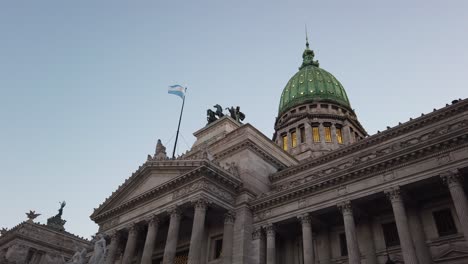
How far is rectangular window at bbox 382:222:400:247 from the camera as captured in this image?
22173mm

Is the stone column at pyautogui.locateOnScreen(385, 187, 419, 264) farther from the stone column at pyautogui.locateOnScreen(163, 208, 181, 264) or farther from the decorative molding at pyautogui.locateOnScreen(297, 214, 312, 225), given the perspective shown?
the stone column at pyautogui.locateOnScreen(163, 208, 181, 264)

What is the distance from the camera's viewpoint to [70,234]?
2109 inches

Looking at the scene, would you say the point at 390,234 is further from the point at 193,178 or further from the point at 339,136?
the point at 339,136

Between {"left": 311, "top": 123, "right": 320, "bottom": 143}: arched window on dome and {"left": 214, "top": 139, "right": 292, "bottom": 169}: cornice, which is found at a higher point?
{"left": 311, "top": 123, "right": 320, "bottom": 143}: arched window on dome

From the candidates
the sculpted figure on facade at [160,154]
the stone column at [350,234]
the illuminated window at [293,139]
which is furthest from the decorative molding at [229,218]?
the illuminated window at [293,139]

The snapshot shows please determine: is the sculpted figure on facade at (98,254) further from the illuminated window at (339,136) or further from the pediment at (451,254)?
the illuminated window at (339,136)

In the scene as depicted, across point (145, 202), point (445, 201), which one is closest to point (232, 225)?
point (145, 202)

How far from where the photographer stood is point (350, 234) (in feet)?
69.9

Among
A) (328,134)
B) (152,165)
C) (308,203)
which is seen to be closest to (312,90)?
(328,134)

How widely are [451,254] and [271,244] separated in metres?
10.4

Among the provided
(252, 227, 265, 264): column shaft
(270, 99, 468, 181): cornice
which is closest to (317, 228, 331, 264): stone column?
(252, 227, 265, 264): column shaft

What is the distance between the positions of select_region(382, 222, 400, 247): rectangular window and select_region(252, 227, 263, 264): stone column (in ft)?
26.2

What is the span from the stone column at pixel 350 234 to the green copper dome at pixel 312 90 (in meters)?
32.1

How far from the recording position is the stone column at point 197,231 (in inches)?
925
